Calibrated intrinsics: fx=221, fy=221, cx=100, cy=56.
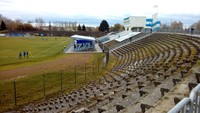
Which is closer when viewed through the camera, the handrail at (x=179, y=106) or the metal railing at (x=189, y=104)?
the handrail at (x=179, y=106)

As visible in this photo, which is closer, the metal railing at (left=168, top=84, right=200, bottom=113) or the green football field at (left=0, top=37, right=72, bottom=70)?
the metal railing at (left=168, top=84, right=200, bottom=113)

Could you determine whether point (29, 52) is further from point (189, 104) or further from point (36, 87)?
point (189, 104)

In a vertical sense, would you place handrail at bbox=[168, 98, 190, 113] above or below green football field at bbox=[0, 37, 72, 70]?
above

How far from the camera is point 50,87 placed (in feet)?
65.3

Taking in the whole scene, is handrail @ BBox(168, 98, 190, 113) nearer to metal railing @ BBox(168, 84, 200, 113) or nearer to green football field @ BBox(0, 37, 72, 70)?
metal railing @ BBox(168, 84, 200, 113)

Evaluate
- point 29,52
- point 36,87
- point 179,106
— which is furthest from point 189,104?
point 29,52

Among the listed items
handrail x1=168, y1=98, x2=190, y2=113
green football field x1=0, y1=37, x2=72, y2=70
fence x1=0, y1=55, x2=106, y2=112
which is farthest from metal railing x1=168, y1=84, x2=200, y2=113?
green football field x1=0, y1=37, x2=72, y2=70

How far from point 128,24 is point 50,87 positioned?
214 feet

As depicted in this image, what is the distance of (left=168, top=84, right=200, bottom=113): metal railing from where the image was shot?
11.1ft

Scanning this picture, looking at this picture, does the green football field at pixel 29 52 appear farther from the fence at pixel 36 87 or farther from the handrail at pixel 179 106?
the handrail at pixel 179 106

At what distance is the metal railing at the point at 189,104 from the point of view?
11.1ft

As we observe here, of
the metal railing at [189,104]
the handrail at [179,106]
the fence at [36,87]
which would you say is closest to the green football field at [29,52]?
the fence at [36,87]

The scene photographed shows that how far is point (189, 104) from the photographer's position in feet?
12.7

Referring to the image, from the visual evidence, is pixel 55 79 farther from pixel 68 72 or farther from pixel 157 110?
pixel 157 110
